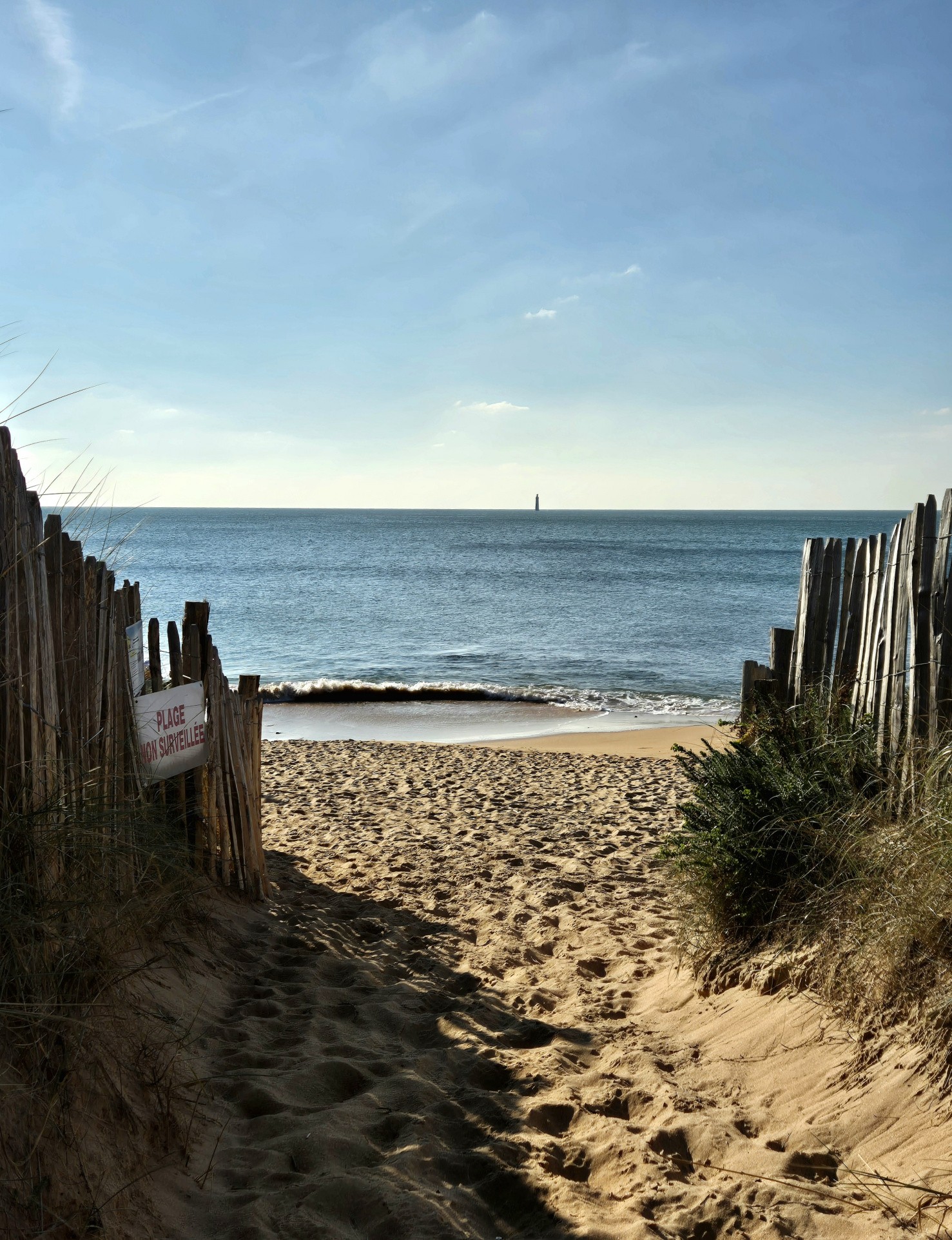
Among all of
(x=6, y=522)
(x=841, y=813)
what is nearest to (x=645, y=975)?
(x=841, y=813)

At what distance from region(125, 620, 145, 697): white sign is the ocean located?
0.37 m

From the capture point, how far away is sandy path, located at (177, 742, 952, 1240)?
2518 millimetres

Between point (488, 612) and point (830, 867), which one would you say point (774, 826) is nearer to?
point (830, 867)

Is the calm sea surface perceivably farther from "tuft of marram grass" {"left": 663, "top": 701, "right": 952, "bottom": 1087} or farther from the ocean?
"tuft of marram grass" {"left": 663, "top": 701, "right": 952, "bottom": 1087}

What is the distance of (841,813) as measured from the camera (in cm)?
376

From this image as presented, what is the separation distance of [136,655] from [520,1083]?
8.50ft

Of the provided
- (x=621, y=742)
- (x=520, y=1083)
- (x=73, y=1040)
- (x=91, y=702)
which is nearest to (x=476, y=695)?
(x=621, y=742)

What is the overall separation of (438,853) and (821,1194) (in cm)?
420

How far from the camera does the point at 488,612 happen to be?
3180 centimetres

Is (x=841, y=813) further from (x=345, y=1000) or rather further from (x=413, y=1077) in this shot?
(x=345, y=1000)

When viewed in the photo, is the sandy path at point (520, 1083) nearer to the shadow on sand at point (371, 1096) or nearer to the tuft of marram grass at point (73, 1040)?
the shadow on sand at point (371, 1096)

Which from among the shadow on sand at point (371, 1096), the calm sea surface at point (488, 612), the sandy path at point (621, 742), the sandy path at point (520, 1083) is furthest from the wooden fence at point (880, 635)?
the sandy path at point (621, 742)

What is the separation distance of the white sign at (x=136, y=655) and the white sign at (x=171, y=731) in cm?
8

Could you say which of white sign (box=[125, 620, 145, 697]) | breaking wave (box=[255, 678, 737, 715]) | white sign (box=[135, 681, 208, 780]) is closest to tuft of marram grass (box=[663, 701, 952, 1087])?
white sign (box=[135, 681, 208, 780])
